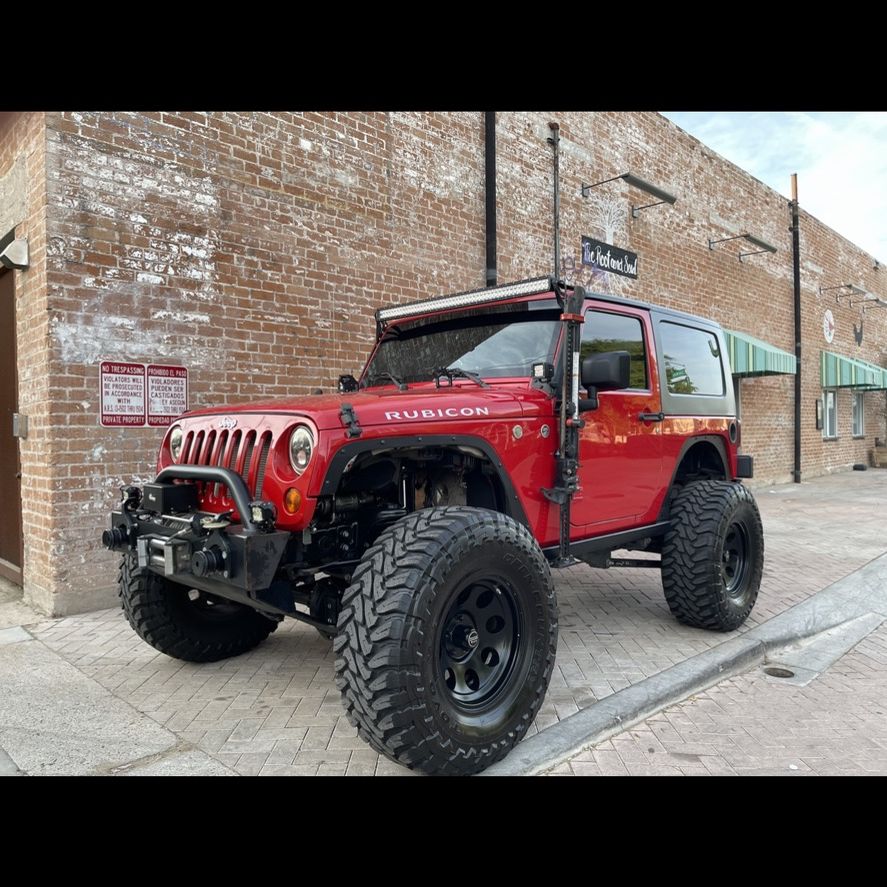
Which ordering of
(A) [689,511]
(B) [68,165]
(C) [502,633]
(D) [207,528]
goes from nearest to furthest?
(D) [207,528] < (C) [502,633] < (A) [689,511] < (B) [68,165]

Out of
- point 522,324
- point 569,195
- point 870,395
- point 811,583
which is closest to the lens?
point 522,324

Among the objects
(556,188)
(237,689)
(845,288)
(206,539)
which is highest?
(845,288)

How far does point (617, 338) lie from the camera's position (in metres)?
4.34

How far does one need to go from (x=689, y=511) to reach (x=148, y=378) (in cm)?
428

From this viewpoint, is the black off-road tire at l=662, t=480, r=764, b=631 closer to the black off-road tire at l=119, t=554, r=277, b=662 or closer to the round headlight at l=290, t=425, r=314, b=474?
the black off-road tire at l=119, t=554, r=277, b=662

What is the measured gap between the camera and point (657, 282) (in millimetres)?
11750

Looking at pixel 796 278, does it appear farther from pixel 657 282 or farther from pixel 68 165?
pixel 68 165

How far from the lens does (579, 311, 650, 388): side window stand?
13.4ft

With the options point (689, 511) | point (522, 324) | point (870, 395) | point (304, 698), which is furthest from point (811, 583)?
point (870, 395)

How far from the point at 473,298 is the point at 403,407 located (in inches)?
53.1

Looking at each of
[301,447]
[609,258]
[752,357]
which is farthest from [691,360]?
[752,357]

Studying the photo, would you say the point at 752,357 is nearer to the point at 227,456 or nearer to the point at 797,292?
the point at 797,292

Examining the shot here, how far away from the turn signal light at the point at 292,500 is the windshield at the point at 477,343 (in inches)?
60.1

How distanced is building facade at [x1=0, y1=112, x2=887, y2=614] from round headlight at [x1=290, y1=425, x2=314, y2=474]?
10.5 feet
